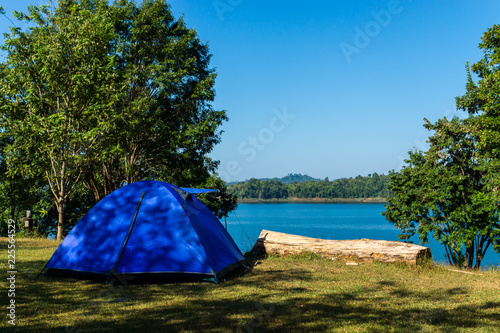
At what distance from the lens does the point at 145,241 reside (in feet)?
Result: 26.5

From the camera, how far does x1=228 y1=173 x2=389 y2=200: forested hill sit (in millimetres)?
149000

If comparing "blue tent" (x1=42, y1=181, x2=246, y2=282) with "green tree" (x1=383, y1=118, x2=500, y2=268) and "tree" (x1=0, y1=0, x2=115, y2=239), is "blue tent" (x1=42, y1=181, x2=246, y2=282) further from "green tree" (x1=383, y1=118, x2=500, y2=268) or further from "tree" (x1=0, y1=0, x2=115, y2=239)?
"green tree" (x1=383, y1=118, x2=500, y2=268)

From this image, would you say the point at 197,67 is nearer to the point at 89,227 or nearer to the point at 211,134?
the point at 211,134

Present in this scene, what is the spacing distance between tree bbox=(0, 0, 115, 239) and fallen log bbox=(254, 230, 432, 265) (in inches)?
319

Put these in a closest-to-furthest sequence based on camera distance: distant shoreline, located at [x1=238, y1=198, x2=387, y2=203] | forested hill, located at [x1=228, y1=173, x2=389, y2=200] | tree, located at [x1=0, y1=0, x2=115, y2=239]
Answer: tree, located at [x1=0, y1=0, x2=115, y2=239] < forested hill, located at [x1=228, y1=173, x2=389, y2=200] < distant shoreline, located at [x1=238, y1=198, x2=387, y2=203]

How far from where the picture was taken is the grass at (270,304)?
5.25m

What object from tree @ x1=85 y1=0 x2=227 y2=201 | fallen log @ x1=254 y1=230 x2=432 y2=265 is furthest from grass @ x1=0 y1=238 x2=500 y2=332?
tree @ x1=85 y1=0 x2=227 y2=201

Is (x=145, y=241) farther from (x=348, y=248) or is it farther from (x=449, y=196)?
(x=449, y=196)

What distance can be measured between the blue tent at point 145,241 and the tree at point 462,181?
13.7 metres

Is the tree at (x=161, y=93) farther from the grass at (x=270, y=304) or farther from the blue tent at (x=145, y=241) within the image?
the grass at (x=270, y=304)

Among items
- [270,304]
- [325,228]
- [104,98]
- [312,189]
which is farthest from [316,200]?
[270,304]

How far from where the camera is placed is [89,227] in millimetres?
8570

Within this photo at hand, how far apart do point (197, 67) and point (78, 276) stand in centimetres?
1784

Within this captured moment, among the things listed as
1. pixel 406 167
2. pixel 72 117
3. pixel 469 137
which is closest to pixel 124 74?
pixel 72 117
